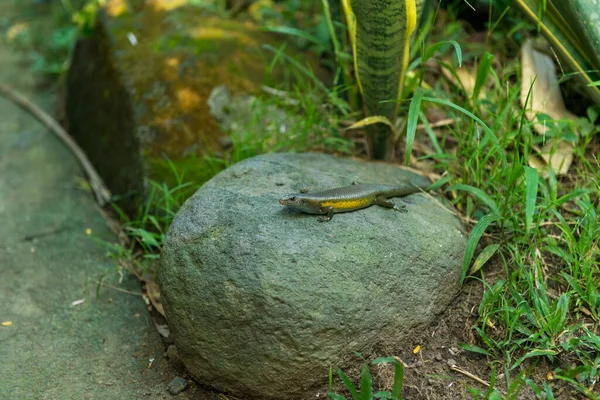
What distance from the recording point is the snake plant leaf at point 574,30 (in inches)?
143

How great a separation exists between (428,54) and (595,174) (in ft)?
4.23

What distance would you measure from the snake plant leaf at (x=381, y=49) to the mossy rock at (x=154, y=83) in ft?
4.03

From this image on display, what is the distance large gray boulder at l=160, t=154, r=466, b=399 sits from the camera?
116 inches

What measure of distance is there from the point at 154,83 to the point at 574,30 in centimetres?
311

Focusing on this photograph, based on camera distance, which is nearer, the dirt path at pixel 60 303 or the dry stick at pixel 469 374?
the dry stick at pixel 469 374

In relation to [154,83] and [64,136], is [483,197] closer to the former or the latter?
[154,83]

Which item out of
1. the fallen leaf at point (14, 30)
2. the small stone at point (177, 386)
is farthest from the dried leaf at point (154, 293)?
the fallen leaf at point (14, 30)

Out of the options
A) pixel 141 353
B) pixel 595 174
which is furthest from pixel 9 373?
pixel 595 174

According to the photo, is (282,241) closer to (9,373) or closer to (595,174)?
(9,373)

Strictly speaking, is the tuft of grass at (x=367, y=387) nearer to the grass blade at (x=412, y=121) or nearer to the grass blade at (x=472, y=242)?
the grass blade at (x=472, y=242)

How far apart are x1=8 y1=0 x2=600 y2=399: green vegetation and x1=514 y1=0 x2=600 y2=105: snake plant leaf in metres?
0.23

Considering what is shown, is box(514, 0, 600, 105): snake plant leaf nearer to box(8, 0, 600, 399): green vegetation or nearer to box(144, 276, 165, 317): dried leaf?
box(8, 0, 600, 399): green vegetation

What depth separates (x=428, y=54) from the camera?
136 inches

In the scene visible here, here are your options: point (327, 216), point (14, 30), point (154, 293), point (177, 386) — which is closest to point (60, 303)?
point (154, 293)
